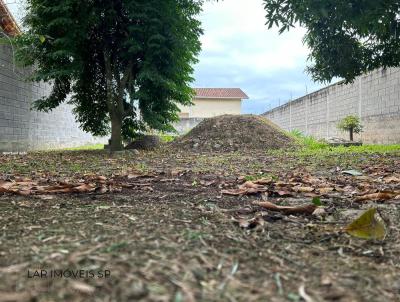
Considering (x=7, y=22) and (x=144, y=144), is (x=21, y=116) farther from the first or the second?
(x=144, y=144)

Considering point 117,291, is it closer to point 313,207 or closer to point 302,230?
point 302,230

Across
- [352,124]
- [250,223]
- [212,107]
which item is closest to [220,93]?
[212,107]

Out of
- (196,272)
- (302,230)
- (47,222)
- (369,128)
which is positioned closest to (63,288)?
(196,272)

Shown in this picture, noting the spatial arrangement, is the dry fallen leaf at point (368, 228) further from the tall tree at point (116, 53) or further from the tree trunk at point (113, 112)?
the tree trunk at point (113, 112)

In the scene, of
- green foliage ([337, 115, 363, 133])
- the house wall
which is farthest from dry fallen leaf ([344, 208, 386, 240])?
the house wall

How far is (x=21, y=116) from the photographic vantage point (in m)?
9.60

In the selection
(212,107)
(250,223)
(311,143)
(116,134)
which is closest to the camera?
(250,223)

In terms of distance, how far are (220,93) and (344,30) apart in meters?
26.9

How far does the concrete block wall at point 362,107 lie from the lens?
1120 cm

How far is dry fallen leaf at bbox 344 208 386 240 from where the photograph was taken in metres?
1.59

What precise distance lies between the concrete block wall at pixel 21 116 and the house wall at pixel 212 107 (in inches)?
796

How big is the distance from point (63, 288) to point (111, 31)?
29.8 feet

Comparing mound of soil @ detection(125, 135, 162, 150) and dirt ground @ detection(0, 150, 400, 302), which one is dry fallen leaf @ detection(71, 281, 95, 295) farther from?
mound of soil @ detection(125, 135, 162, 150)

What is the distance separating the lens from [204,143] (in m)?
11.0
